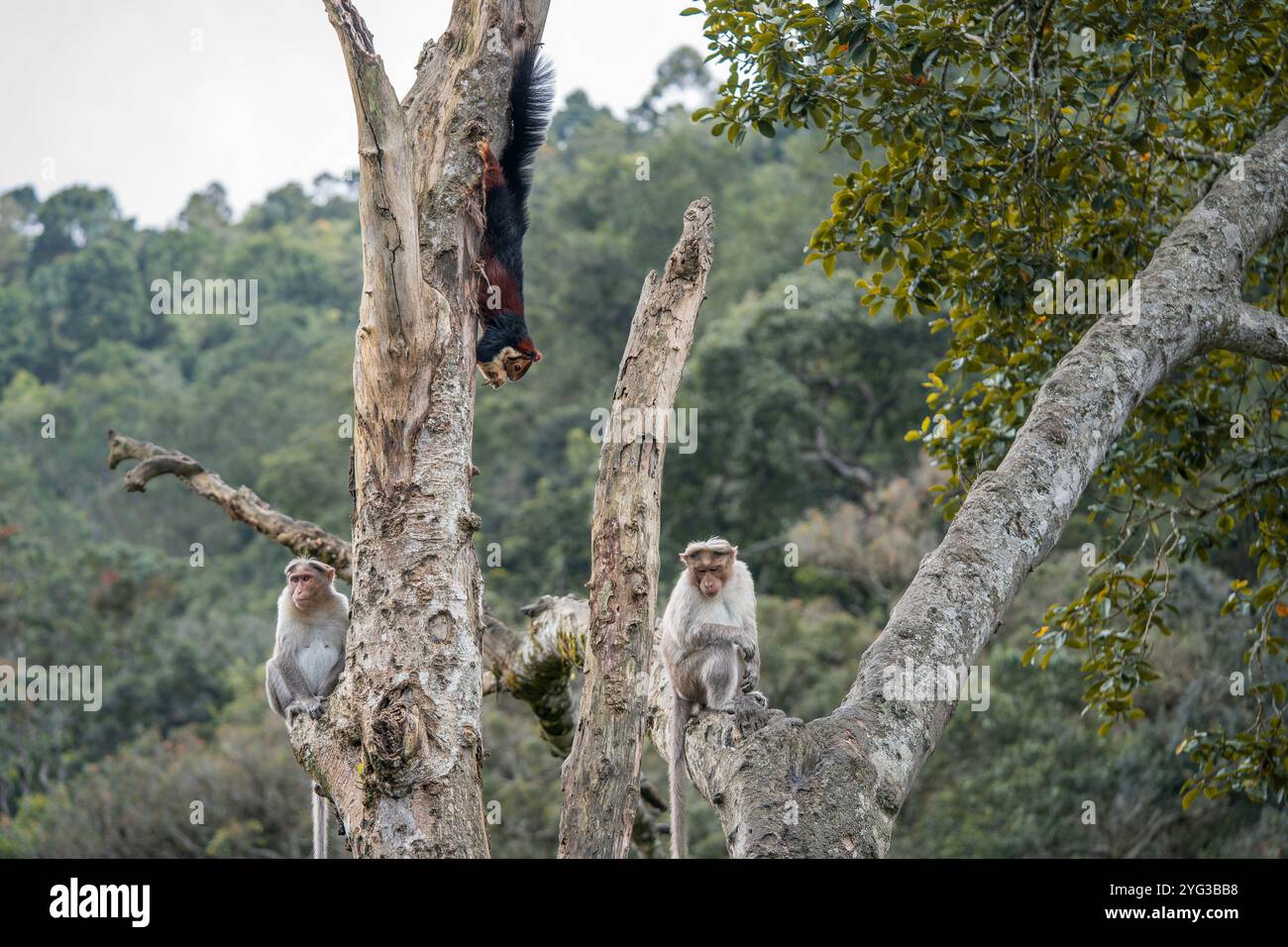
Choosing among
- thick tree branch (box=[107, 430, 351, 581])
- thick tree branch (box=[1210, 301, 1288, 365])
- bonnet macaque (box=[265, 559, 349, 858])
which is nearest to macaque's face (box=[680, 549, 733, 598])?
thick tree branch (box=[107, 430, 351, 581])

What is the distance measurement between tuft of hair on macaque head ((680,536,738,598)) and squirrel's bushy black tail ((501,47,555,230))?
1923 mm

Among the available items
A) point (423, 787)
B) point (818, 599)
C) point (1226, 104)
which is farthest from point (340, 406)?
point (423, 787)

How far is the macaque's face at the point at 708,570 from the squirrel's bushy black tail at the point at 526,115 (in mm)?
1952

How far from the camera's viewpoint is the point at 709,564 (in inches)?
267

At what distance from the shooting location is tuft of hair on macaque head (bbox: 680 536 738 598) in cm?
679

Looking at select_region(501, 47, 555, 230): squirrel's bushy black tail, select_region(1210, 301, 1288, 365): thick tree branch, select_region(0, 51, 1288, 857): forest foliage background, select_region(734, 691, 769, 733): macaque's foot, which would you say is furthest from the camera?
select_region(0, 51, 1288, 857): forest foliage background

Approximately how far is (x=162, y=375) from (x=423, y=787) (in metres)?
37.8

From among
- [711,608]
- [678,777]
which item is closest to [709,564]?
[711,608]

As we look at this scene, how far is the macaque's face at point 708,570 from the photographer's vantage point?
678 centimetres

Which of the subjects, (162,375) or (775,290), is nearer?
(775,290)

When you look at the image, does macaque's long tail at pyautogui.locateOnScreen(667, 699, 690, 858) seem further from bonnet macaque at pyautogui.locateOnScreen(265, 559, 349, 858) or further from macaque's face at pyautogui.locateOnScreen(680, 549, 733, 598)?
bonnet macaque at pyautogui.locateOnScreen(265, 559, 349, 858)

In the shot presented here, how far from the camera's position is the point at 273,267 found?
41719mm

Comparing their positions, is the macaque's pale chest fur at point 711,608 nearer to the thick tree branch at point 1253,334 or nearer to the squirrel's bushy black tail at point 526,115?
the squirrel's bushy black tail at point 526,115
